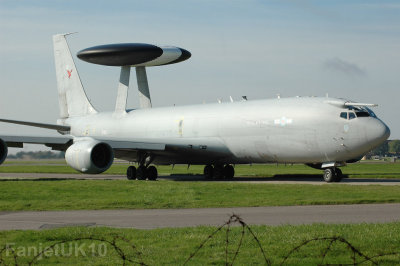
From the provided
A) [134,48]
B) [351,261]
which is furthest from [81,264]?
[134,48]

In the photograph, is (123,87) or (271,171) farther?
(271,171)

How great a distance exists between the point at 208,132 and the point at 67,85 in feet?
65.4

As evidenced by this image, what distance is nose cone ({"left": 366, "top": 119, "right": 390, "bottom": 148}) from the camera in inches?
1277

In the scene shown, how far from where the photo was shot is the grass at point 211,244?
34.0 ft

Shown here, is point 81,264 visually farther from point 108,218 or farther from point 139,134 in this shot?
point 139,134

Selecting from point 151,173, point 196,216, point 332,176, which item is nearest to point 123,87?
point 151,173

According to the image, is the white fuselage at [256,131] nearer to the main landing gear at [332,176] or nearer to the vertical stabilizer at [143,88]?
the main landing gear at [332,176]

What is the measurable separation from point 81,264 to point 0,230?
473 cm

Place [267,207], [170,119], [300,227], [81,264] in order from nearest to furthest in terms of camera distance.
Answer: [81,264], [300,227], [267,207], [170,119]

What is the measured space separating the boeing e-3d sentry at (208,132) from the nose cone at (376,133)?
51mm

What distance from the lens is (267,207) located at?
20.3 meters

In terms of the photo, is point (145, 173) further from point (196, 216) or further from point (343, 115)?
point (196, 216)

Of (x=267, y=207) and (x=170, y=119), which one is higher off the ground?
(x=170, y=119)

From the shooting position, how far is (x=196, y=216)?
17.5 m
